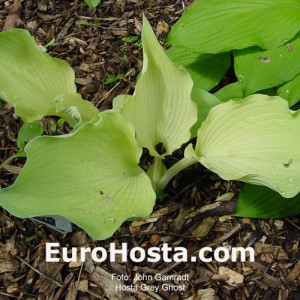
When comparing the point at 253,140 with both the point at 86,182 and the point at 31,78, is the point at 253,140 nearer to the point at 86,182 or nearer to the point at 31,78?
the point at 86,182

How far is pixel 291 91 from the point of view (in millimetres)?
1609

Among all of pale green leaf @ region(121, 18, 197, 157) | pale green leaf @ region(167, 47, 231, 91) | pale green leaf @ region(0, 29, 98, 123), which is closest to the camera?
pale green leaf @ region(121, 18, 197, 157)

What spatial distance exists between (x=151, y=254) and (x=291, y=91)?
0.68 metres

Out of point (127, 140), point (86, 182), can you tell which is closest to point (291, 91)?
point (127, 140)

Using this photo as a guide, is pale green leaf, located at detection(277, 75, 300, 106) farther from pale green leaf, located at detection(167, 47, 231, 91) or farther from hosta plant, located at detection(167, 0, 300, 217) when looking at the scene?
pale green leaf, located at detection(167, 47, 231, 91)

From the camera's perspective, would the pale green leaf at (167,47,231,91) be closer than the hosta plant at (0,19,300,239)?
No

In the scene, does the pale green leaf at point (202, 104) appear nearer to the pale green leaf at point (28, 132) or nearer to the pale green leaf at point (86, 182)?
the pale green leaf at point (86, 182)

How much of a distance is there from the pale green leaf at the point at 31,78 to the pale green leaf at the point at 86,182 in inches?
7.2

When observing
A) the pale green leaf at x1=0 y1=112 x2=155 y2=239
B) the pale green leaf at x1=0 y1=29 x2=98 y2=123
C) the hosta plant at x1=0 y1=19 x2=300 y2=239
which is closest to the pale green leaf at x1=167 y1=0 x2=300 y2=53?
the hosta plant at x1=0 y1=19 x2=300 y2=239

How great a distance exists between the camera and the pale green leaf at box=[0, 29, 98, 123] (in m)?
1.44

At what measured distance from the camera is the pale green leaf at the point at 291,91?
62.8 inches

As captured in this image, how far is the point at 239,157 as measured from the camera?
1.35m

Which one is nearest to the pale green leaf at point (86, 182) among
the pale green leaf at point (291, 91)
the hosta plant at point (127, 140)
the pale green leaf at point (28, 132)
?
the hosta plant at point (127, 140)

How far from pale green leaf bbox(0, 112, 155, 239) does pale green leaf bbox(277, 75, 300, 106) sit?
1.85 ft
